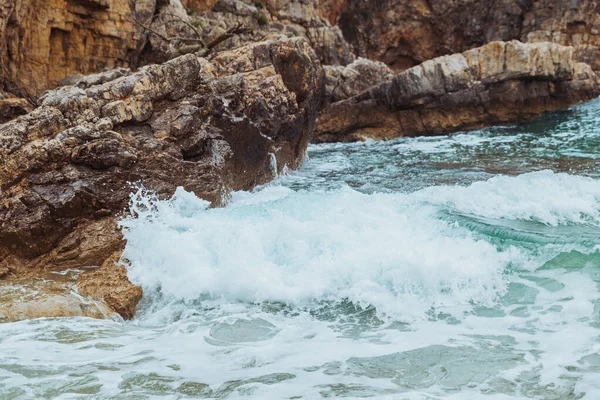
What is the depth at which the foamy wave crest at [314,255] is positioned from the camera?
5848 millimetres

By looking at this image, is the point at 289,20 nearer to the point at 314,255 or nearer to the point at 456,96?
the point at 456,96

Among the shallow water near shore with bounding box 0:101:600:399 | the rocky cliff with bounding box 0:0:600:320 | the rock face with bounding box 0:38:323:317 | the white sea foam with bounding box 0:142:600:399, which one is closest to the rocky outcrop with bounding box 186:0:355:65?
the rocky cliff with bounding box 0:0:600:320

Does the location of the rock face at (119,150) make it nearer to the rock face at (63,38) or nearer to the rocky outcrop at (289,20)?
the rock face at (63,38)

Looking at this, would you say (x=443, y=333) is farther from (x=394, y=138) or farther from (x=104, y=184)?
(x=394, y=138)

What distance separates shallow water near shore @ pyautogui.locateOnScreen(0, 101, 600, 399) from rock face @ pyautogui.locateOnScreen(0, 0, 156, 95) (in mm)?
9696

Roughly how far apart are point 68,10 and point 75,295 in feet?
44.5

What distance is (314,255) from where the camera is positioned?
6652 millimetres

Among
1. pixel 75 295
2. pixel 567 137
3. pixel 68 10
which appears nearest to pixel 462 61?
pixel 567 137

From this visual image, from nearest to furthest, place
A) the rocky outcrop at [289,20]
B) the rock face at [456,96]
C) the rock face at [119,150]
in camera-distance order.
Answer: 1. the rock face at [119,150]
2. the rock face at [456,96]
3. the rocky outcrop at [289,20]

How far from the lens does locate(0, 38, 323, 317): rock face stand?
6.88 m

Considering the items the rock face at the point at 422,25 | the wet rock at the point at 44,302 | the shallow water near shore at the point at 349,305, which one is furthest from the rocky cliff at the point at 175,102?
the rock face at the point at 422,25

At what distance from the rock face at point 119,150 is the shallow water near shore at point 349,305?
0.48 meters

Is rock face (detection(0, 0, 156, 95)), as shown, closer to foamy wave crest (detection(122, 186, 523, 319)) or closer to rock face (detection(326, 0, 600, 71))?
foamy wave crest (detection(122, 186, 523, 319))

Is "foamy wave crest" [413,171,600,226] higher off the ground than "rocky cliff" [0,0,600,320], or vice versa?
"rocky cliff" [0,0,600,320]
